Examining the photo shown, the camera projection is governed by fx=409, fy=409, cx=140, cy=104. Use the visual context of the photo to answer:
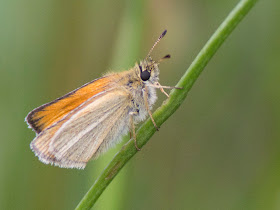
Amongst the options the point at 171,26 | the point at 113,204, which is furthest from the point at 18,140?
the point at 171,26

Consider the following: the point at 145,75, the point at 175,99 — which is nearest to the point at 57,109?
the point at 145,75

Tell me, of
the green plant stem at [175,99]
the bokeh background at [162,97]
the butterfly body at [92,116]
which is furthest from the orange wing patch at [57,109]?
the green plant stem at [175,99]

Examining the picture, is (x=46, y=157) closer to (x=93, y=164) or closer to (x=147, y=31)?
(x=93, y=164)

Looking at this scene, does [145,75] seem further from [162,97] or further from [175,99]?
[162,97]

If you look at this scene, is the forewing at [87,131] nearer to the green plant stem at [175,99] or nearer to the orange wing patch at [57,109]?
the orange wing patch at [57,109]

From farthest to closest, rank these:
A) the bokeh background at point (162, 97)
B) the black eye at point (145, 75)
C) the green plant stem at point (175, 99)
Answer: the bokeh background at point (162, 97), the black eye at point (145, 75), the green plant stem at point (175, 99)

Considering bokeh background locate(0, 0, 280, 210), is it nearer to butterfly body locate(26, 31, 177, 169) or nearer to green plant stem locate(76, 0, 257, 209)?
butterfly body locate(26, 31, 177, 169)
